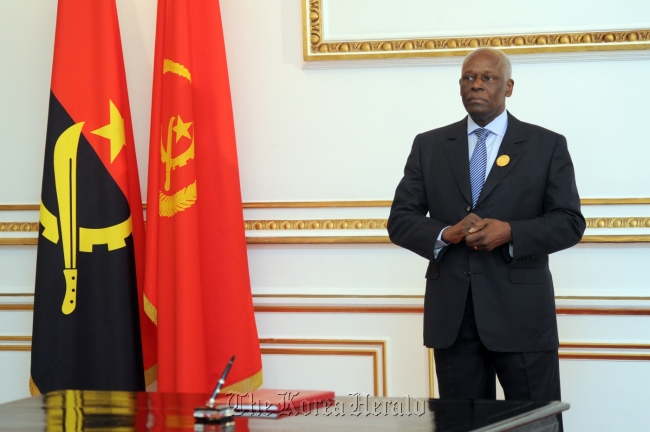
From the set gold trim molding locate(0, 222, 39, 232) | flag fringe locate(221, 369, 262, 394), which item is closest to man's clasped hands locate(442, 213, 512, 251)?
flag fringe locate(221, 369, 262, 394)

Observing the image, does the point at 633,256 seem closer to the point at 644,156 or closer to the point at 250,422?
the point at 644,156

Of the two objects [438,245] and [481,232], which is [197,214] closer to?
[438,245]

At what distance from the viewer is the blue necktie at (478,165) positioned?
102 inches

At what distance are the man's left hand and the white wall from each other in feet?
3.78

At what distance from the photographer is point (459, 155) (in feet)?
8.70

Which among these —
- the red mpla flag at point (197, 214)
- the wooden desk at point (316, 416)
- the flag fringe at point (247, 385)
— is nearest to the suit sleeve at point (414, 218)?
the wooden desk at point (316, 416)

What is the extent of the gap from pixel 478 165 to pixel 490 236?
13.3 inches

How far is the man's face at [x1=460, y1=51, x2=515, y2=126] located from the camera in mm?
2588

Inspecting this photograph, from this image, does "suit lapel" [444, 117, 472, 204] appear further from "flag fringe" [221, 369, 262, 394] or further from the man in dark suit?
"flag fringe" [221, 369, 262, 394]

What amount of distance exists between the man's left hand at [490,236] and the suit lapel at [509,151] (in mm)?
169

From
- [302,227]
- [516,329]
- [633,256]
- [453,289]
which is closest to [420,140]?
[453,289]

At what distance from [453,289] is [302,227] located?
4.09ft

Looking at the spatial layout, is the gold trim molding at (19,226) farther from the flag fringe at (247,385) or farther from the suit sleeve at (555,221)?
the suit sleeve at (555,221)

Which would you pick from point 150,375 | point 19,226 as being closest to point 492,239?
point 150,375
